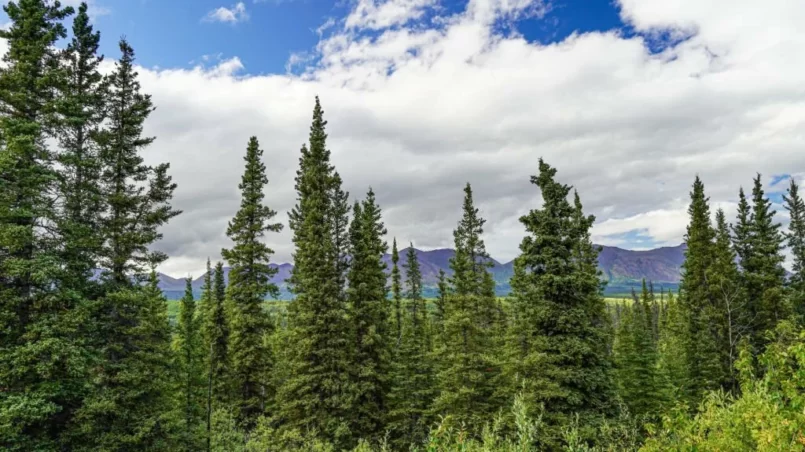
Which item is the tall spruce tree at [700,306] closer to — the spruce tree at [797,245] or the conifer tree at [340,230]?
the spruce tree at [797,245]

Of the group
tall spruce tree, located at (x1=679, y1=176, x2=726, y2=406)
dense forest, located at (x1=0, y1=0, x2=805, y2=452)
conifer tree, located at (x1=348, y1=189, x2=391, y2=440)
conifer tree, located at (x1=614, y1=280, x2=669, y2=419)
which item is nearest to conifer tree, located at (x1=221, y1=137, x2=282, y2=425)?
dense forest, located at (x1=0, y1=0, x2=805, y2=452)

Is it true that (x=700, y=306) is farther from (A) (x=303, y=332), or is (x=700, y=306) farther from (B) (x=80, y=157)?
(B) (x=80, y=157)

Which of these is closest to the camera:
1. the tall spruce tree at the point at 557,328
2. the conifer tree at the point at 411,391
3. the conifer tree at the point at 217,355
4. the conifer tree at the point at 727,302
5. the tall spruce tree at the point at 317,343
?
the tall spruce tree at the point at 557,328

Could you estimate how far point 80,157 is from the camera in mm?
19016

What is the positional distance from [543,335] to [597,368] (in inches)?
113

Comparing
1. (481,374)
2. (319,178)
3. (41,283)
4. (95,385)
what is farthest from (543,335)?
(41,283)

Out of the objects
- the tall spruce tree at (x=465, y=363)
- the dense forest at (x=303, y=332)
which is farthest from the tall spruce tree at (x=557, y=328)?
the tall spruce tree at (x=465, y=363)

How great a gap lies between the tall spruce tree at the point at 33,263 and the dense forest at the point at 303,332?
0.08 m

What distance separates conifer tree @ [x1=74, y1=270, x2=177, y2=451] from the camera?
17.5 meters

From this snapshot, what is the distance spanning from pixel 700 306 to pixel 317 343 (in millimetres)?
35128

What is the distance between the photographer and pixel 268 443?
79.1 feet

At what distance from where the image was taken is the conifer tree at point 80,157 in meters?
18.0

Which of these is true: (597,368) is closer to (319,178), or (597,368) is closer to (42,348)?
(319,178)

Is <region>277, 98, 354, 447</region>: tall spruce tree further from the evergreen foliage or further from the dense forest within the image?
the evergreen foliage
